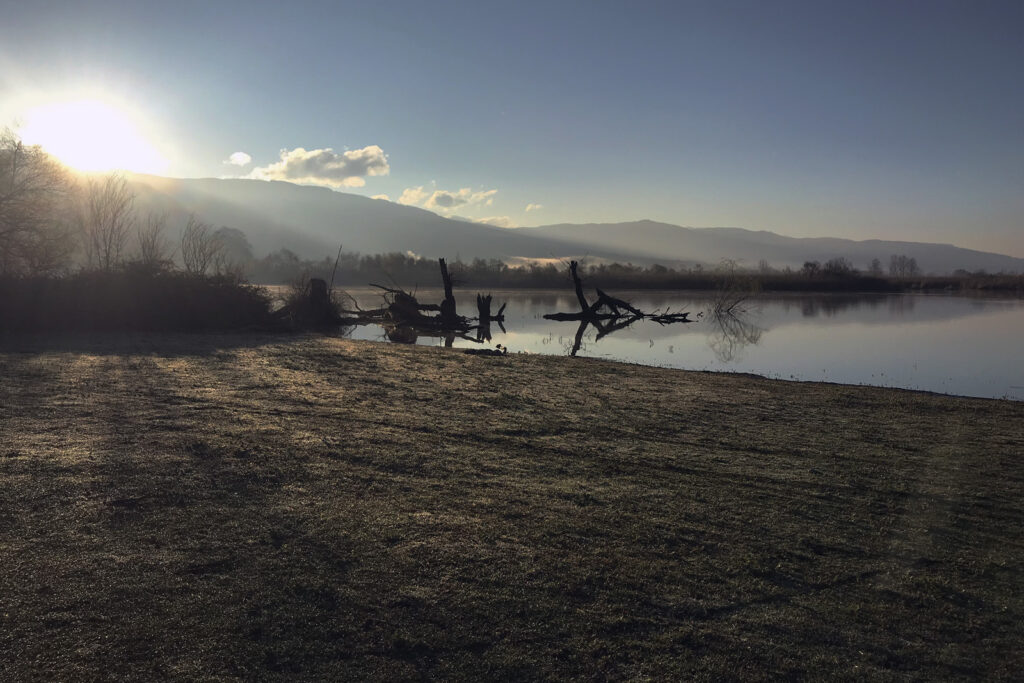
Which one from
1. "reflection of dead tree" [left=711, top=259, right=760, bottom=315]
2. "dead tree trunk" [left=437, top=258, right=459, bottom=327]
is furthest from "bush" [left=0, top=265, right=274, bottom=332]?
"reflection of dead tree" [left=711, top=259, right=760, bottom=315]

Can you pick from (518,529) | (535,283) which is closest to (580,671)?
(518,529)

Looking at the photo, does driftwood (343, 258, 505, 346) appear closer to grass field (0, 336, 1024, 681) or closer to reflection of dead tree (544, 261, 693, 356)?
reflection of dead tree (544, 261, 693, 356)

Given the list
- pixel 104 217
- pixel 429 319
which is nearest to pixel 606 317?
pixel 429 319

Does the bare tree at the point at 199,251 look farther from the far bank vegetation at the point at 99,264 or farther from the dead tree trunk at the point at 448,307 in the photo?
the dead tree trunk at the point at 448,307

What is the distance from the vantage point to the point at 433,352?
1254cm

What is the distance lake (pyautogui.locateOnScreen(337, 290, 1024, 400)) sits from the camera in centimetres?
1138

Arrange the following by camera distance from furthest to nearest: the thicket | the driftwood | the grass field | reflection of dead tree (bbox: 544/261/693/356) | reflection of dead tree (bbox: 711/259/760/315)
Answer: reflection of dead tree (bbox: 711/259/760/315)
reflection of dead tree (bbox: 544/261/693/356)
the driftwood
the thicket
the grass field

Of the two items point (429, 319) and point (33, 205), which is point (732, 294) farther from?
point (33, 205)

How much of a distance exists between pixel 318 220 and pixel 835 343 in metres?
151

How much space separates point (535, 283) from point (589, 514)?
45.7 meters

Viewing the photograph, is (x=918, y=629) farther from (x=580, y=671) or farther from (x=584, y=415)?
(x=584, y=415)

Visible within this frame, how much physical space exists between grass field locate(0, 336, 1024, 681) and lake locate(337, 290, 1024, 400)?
5.08 meters

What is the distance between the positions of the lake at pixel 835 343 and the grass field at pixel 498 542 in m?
5.08

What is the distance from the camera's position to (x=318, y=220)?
15325 centimetres
